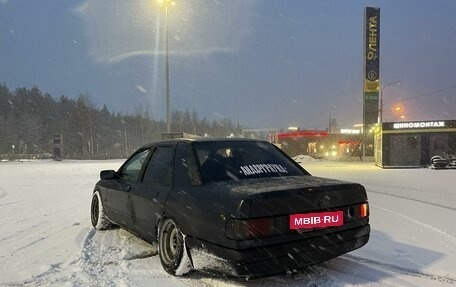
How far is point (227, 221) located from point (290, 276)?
42.6 inches

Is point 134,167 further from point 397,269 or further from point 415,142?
point 415,142

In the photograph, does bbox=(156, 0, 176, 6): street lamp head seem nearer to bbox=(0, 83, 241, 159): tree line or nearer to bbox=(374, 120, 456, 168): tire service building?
bbox=(374, 120, 456, 168): tire service building

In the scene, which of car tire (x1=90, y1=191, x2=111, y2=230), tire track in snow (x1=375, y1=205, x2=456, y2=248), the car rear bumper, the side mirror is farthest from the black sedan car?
tire track in snow (x1=375, y1=205, x2=456, y2=248)

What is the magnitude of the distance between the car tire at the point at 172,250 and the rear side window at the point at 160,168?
1.58ft

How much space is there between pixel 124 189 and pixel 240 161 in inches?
71.8

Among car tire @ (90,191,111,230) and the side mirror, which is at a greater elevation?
the side mirror

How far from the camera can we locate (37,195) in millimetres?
12320

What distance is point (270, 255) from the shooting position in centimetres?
373

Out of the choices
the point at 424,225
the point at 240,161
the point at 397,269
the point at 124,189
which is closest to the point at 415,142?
the point at 424,225

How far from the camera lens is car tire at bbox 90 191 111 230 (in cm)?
680

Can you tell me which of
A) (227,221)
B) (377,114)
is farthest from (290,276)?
(377,114)

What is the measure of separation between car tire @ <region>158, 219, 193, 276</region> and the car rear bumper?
18cm

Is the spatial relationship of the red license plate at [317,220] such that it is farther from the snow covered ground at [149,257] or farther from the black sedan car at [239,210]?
the snow covered ground at [149,257]

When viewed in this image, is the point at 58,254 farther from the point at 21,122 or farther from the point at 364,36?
the point at 21,122
